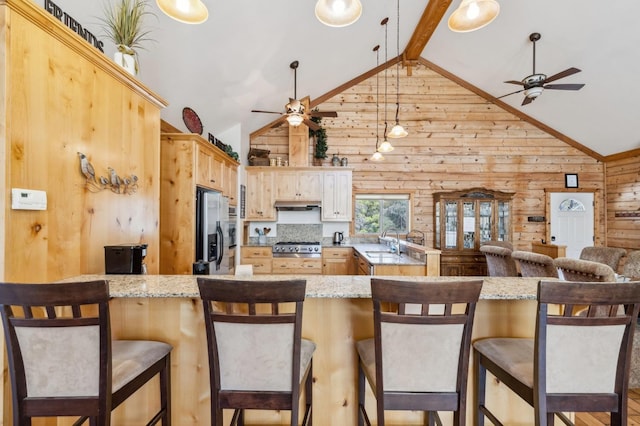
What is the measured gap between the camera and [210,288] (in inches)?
42.6

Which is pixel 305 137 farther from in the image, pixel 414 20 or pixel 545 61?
pixel 545 61

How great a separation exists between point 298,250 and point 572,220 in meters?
5.61

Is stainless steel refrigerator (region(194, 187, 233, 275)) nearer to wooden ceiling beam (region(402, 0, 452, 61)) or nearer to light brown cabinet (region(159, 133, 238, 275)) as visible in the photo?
light brown cabinet (region(159, 133, 238, 275))

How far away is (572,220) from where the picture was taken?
5.98m

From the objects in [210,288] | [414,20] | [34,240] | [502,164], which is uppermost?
[414,20]

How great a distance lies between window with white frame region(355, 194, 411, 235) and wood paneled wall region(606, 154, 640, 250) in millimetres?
4013

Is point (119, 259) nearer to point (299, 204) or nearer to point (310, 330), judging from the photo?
point (310, 330)

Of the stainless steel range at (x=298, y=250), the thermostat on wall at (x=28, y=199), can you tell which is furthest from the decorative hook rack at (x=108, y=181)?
the stainless steel range at (x=298, y=250)

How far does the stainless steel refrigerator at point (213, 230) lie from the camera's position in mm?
3364

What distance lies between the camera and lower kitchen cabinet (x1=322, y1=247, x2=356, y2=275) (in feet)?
17.4

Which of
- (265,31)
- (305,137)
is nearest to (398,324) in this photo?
(265,31)

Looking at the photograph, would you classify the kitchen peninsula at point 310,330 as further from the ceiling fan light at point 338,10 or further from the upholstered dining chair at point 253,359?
the ceiling fan light at point 338,10

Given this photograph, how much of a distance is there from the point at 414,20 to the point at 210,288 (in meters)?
5.36

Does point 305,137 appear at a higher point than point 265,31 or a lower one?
lower
